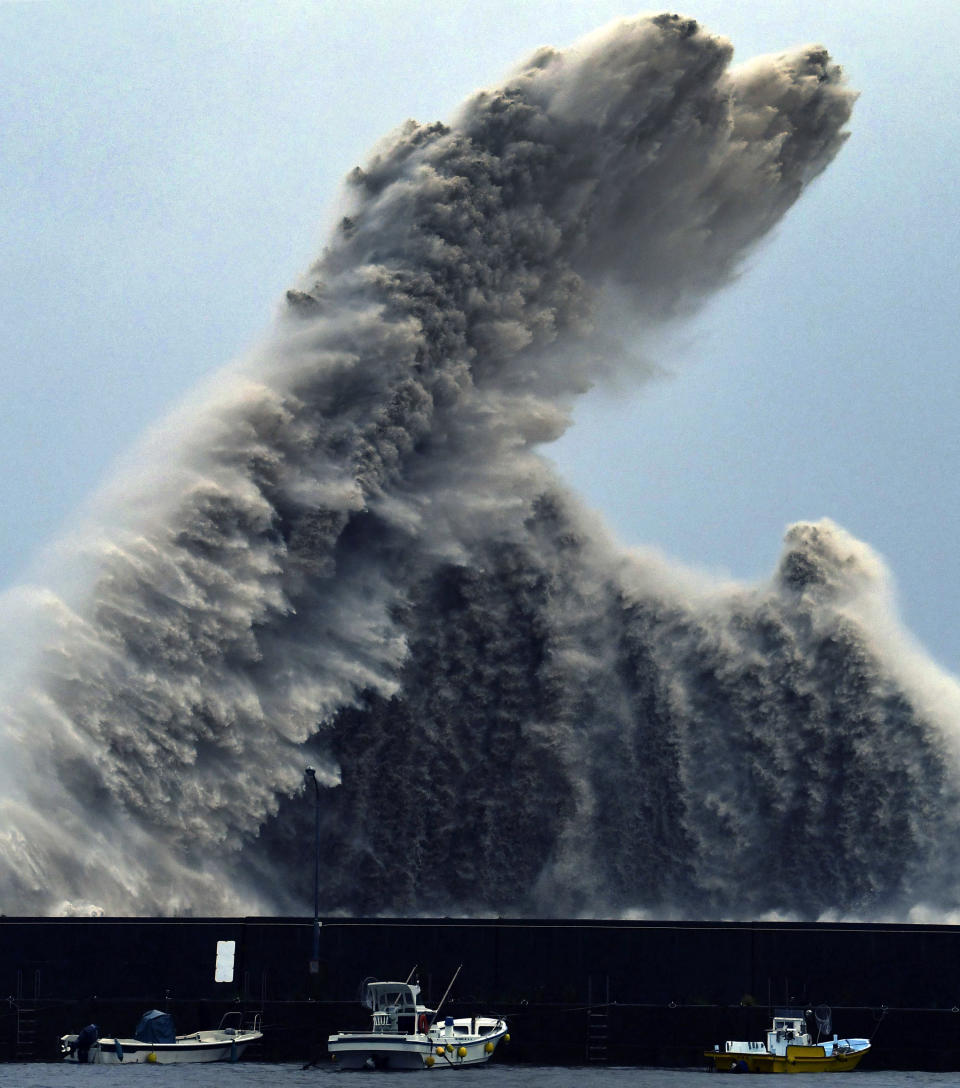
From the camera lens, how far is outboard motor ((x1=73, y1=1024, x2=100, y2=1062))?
52969 millimetres

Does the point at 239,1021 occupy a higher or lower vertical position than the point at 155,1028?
higher

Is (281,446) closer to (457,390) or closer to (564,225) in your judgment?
(457,390)

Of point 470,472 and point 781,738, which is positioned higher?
point 470,472

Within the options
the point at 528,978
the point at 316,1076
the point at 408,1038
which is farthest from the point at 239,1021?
the point at 528,978

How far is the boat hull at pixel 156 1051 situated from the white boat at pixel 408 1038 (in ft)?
10.2

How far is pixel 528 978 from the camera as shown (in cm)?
5491

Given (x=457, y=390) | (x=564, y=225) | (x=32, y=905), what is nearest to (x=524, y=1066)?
(x=32, y=905)

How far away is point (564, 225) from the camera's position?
248ft

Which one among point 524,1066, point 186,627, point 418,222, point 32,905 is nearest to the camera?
point 524,1066

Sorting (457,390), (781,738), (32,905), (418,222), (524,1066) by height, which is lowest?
(524,1066)

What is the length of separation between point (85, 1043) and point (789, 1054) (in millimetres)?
18407

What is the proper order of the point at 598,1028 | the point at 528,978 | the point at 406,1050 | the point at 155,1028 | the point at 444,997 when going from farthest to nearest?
the point at 528,978
the point at 444,997
the point at 598,1028
the point at 155,1028
the point at 406,1050

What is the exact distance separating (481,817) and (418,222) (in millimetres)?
21539

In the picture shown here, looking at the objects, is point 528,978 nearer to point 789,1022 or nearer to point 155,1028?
point 789,1022
